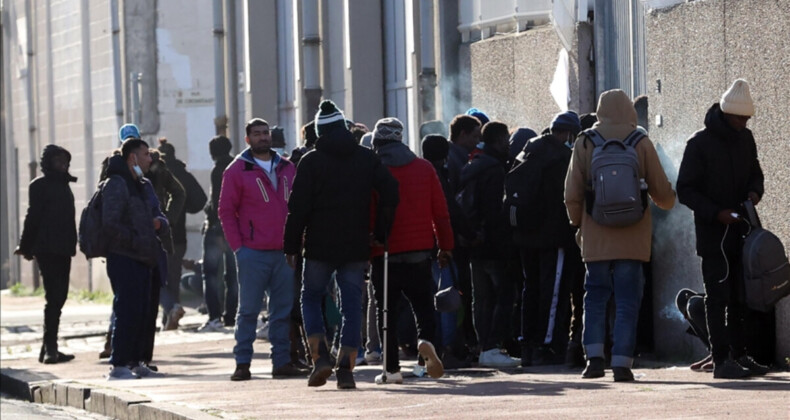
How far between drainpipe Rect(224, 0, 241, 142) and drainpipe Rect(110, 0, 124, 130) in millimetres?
3839

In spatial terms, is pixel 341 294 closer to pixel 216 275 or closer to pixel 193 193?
pixel 216 275

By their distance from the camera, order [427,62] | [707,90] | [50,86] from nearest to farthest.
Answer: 1. [707,90]
2. [427,62]
3. [50,86]

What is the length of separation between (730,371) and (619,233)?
1040 millimetres

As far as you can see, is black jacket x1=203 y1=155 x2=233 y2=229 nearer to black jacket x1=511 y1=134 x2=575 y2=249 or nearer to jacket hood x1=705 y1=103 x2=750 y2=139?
black jacket x1=511 y1=134 x2=575 y2=249

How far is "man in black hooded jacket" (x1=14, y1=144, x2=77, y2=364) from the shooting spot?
16.4 metres

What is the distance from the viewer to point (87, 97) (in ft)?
99.6

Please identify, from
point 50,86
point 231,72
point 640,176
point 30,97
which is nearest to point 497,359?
point 640,176

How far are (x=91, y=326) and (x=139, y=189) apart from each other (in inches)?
320

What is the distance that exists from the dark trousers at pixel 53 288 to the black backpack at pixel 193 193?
307cm

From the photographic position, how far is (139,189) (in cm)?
1388

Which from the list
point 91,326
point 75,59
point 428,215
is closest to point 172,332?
point 91,326

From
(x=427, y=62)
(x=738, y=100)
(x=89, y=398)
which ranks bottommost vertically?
(x=89, y=398)

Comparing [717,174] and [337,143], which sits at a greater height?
[337,143]

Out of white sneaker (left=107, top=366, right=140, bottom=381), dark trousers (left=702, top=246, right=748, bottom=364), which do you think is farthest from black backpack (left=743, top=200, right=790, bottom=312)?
white sneaker (left=107, top=366, right=140, bottom=381)
